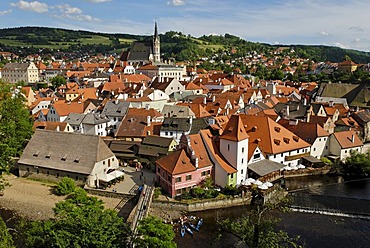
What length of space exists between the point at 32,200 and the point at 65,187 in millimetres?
3380

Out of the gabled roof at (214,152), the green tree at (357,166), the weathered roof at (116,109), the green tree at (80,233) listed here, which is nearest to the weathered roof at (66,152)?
the gabled roof at (214,152)

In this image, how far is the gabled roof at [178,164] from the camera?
36.2 meters

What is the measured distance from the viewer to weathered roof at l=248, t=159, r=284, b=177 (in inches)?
1576

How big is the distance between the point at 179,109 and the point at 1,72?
99044mm

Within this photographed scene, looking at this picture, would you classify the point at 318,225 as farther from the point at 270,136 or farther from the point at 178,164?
the point at 270,136

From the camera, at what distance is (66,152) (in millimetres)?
40969

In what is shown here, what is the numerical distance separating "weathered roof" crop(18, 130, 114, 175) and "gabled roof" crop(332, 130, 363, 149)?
96.3 feet

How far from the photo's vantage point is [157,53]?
458ft

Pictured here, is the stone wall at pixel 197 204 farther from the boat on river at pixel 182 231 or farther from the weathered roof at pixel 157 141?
the weathered roof at pixel 157 141

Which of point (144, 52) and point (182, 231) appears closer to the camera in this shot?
point (182, 231)

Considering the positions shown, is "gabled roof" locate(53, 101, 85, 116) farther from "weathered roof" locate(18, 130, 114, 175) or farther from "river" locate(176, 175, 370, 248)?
"river" locate(176, 175, 370, 248)

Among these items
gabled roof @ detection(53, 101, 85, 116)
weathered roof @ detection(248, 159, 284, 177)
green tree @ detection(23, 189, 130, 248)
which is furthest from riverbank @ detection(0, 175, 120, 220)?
gabled roof @ detection(53, 101, 85, 116)

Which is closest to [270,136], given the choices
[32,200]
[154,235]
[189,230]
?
[189,230]

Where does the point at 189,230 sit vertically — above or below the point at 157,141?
below
